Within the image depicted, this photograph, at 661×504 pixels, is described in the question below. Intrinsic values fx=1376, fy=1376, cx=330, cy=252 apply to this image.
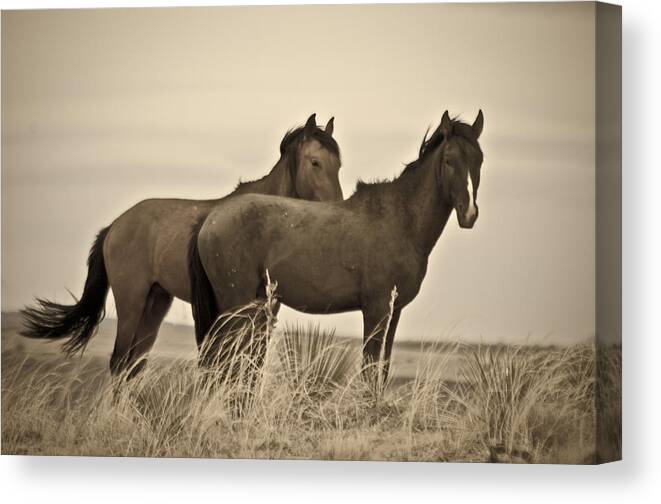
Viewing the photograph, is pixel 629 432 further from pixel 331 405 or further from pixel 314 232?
pixel 314 232

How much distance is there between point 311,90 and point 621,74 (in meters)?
1.42

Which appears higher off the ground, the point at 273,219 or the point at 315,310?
the point at 273,219

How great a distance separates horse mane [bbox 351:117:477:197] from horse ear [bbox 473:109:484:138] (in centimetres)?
2

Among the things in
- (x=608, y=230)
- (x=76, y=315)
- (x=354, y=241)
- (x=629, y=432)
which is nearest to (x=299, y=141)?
(x=354, y=241)

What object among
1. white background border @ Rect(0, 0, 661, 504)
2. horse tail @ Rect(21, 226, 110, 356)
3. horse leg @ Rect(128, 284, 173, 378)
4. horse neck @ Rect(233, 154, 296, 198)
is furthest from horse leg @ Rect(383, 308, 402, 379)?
horse tail @ Rect(21, 226, 110, 356)

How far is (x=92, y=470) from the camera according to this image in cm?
650

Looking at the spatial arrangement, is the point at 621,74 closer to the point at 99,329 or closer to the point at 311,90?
the point at 311,90

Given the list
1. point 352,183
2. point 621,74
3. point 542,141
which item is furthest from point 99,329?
point 621,74

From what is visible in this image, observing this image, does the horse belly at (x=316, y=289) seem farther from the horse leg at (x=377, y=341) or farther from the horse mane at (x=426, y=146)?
the horse mane at (x=426, y=146)

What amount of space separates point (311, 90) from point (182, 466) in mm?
1858

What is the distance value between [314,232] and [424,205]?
1.70ft

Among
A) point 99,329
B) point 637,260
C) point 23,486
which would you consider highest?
point 637,260

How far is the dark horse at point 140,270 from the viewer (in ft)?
21.0

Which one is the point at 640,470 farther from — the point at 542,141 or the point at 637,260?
the point at 542,141
